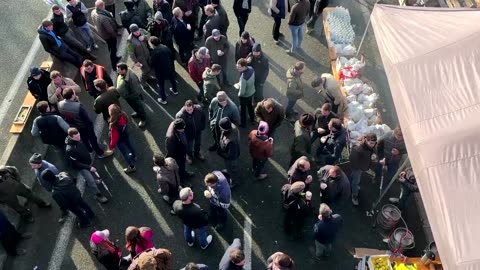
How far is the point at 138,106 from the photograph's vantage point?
898 centimetres

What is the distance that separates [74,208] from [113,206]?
979 millimetres

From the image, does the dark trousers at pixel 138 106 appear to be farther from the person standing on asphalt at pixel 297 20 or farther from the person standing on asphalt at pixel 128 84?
the person standing on asphalt at pixel 297 20

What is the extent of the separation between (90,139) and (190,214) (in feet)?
10.2

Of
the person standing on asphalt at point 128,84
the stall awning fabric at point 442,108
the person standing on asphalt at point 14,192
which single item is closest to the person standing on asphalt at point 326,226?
the stall awning fabric at point 442,108

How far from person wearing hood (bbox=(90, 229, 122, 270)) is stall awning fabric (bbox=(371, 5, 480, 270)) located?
467 cm

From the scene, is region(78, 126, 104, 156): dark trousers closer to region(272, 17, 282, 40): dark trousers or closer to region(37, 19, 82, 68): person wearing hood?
region(37, 19, 82, 68): person wearing hood

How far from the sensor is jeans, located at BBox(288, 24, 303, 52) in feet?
34.5

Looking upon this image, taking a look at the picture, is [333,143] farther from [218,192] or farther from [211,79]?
[211,79]

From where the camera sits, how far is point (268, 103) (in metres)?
8.05

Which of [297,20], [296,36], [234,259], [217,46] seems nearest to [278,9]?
[297,20]

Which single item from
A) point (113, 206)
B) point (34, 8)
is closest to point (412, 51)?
point (113, 206)

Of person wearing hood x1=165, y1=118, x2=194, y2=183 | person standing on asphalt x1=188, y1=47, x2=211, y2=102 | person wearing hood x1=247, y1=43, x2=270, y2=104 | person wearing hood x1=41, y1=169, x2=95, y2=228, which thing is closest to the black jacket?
person wearing hood x1=41, y1=169, x2=95, y2=228

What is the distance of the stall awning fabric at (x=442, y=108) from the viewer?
571cm

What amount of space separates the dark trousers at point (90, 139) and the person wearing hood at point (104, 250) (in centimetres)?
253
